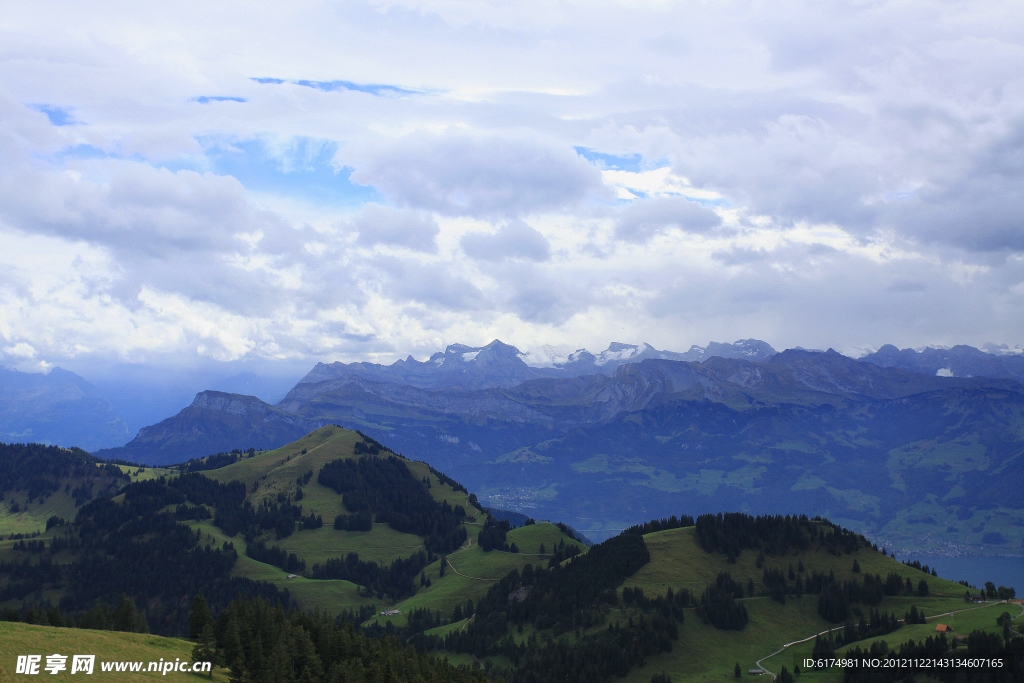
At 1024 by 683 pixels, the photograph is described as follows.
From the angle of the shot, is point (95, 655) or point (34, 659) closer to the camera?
point (34, 659)

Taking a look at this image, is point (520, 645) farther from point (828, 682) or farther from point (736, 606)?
point (828, 682)

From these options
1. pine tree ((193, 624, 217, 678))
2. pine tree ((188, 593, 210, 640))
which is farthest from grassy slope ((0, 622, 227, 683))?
pine tree ((188, 593, 210, 640))

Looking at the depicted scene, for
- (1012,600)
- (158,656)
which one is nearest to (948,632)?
(1012,600)

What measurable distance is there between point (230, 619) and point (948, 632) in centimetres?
15664

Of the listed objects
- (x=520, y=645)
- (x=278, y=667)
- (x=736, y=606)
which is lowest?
(x=520, y=645)

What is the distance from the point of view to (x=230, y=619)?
318 ft

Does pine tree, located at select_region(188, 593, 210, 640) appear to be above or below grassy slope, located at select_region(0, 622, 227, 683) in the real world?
below

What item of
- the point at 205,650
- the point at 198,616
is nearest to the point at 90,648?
the point at 205,650

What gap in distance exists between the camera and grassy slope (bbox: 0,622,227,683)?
6375 cm

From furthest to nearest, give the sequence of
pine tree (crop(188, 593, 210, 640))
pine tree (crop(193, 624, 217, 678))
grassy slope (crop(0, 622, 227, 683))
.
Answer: pine tree (crop(188, 593, 210, 640)) → pine tree (crop(193, 624, 217, 678)) → grassy slope (crop(0, 622, 227, 683))

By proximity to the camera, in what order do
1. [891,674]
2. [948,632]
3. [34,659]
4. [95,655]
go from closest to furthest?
[34,659] < [95,655] < [891,674] < [948,632]

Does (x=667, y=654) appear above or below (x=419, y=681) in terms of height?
below

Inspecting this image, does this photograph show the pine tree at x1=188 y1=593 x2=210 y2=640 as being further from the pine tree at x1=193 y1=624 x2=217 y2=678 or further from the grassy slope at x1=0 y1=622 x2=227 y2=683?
the pine tree at x1=193 y1=624 x2=217 y2=678

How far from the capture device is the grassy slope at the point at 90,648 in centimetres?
6375
